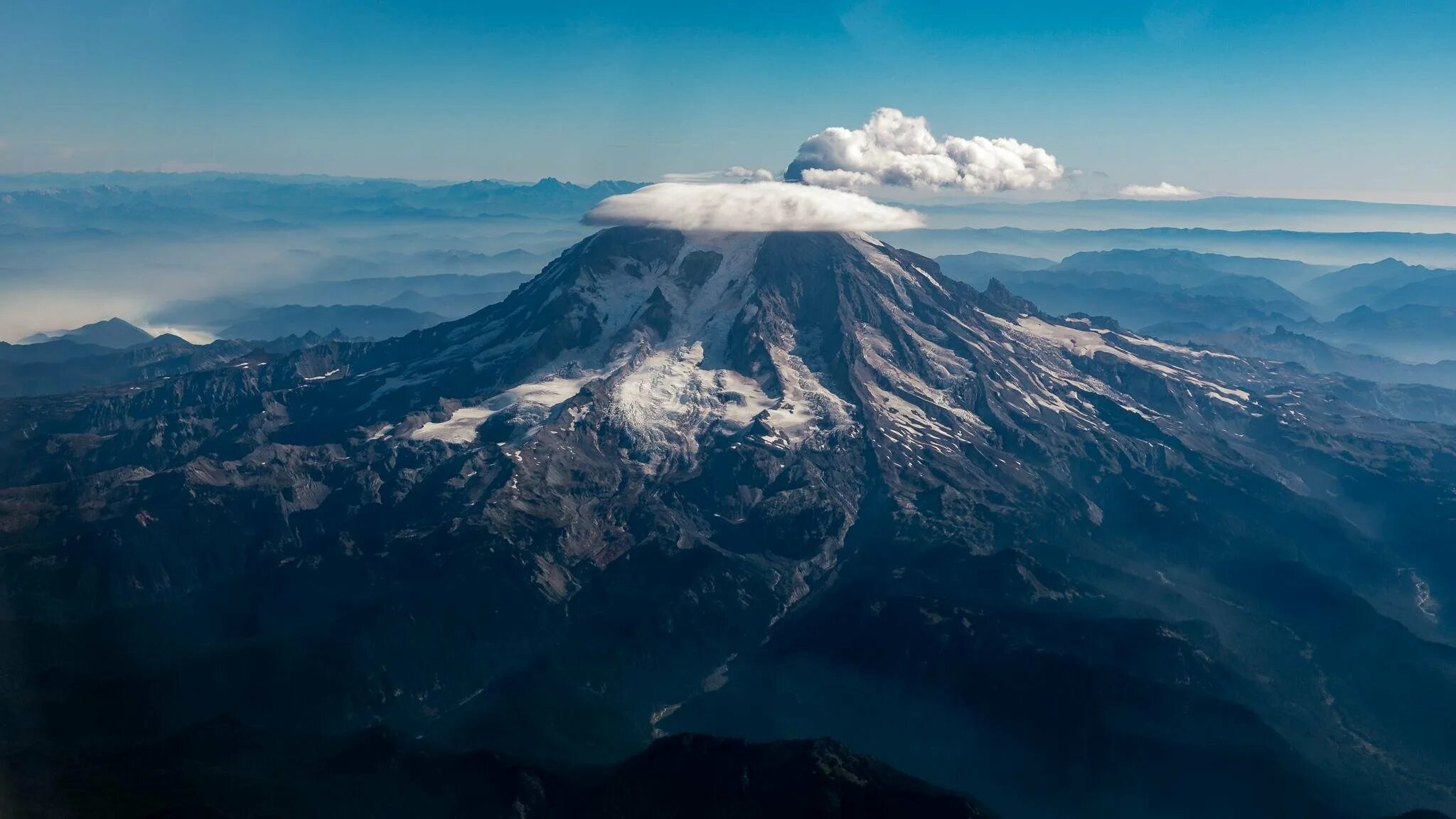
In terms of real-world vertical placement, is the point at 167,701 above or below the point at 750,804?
below

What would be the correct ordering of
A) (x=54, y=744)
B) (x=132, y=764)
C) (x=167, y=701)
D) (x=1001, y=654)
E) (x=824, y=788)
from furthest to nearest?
1. (x=1001, y=654)
2. (x=167, y=701)
3. (x=54, y=744)
4. (x=132, y=764)
5. (x=824, y=788)

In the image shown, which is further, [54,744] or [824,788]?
[54,744]

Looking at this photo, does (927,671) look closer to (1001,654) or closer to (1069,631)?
(1001,654)

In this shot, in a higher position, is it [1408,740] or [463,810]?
[463,810]

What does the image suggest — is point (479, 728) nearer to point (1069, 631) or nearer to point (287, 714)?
point (287, 714)

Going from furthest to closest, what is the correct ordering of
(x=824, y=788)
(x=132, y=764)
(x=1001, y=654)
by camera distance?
1. (x=1001, y=654)
2. (x=132, y=764)
3. (x=824, y=788)

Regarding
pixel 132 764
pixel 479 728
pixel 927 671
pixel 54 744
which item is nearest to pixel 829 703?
pixel 927 671

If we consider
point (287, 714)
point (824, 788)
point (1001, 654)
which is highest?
point (824, 788)

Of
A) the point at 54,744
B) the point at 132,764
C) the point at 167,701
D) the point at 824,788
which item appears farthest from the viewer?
the point at 167,701

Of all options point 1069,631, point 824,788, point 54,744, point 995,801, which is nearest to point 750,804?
point 824,788
